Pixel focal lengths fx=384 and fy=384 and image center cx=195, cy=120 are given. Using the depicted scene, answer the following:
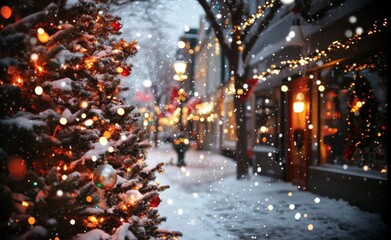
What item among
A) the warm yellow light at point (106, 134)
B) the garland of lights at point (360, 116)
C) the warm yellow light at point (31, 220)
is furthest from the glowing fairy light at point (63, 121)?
the garland of lights at point (360, 116)

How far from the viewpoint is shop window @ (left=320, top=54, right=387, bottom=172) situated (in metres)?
9.40

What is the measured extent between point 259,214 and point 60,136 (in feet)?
21.3

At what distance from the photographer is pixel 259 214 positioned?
923cm

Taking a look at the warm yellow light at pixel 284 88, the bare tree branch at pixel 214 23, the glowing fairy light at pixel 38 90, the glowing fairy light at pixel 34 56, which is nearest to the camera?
the glowing fairy light at pixel 34 56

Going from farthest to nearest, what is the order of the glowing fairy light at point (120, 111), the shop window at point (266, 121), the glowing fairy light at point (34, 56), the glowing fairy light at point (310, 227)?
the shop window at point (266, 121) < the glowing fairy light at point (310, 227) < the glowing fairy light at point (120, 111) < the glowing fairy light at point (34, 56)

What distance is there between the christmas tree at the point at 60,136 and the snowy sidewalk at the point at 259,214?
3.01m

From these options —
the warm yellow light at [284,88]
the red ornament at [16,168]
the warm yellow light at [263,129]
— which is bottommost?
the red ornament at [16,168]

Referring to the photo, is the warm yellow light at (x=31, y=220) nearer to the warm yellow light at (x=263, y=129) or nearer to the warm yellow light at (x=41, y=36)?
the warm yellow light at (x=41, y=36)

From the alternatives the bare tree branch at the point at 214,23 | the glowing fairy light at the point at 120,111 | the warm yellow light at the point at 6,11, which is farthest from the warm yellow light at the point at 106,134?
the bare tree branch at the point at 214,23

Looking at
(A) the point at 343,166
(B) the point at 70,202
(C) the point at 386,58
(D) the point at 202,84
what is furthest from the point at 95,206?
(D) the point at 202,84

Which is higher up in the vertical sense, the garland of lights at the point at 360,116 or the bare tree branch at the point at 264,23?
the bare tree branch at the point at 264,23

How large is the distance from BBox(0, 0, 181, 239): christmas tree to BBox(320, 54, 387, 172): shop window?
22.1ft

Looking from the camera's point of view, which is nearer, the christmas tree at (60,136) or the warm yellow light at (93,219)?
the christmas tree at (60,136)

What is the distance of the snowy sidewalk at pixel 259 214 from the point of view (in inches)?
293
